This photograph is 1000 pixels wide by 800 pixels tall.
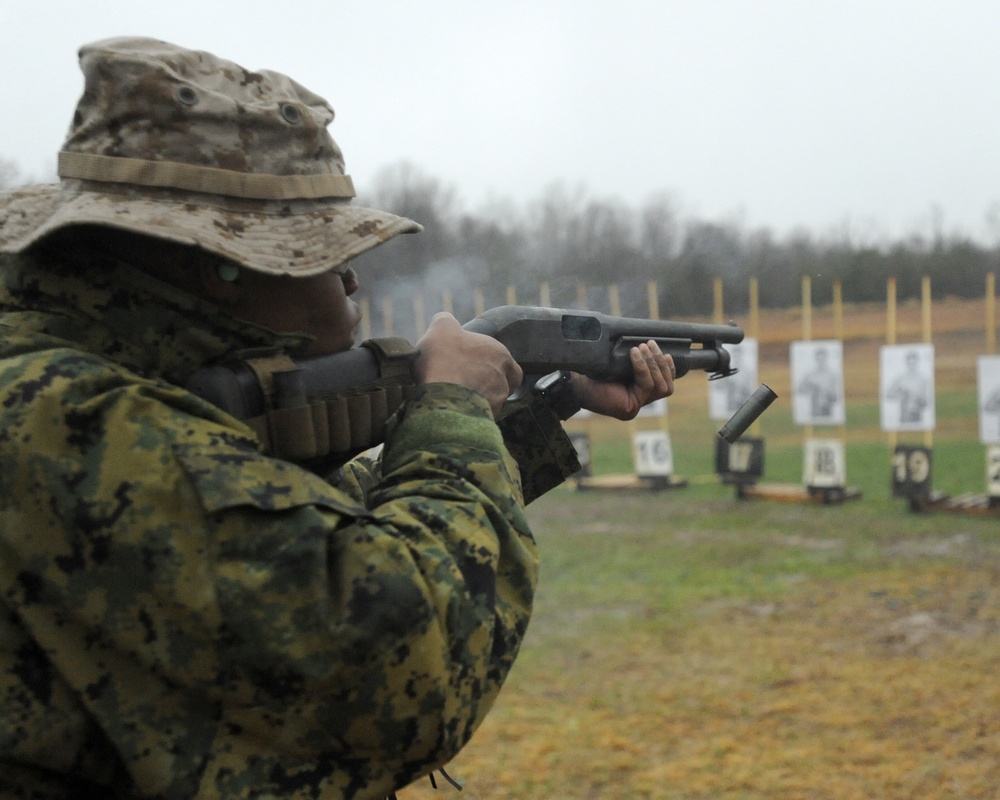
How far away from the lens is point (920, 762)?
4816 millimetres

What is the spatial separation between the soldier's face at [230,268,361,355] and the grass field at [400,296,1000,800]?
3567 millimetres

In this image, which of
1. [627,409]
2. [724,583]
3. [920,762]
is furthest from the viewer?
[724,583]

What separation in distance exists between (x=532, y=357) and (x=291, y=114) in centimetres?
94

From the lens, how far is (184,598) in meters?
1.22

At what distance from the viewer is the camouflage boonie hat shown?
4.54ft

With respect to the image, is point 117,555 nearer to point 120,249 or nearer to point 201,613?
point 201,613

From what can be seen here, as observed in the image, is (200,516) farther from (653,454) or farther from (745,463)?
(653,454)

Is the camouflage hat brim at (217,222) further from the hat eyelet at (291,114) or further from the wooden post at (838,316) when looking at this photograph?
the wooden post at (838,316)

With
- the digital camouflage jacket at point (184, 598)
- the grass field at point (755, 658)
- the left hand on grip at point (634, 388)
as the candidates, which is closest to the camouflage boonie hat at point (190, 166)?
the digital camouflage jacket at point (184, 598)

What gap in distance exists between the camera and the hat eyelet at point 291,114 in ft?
4.89

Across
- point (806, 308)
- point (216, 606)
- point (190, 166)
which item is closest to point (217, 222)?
point (190, 166)

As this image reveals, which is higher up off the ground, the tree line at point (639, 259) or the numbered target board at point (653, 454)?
the tree line at point (639, 259)

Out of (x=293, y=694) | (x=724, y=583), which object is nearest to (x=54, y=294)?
(x=293, y=694)

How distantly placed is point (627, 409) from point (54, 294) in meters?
1.48
